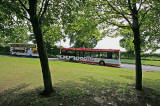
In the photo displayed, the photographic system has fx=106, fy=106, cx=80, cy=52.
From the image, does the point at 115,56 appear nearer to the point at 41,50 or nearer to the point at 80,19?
the point at 80,19

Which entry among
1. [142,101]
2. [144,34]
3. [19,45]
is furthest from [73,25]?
[19,45]

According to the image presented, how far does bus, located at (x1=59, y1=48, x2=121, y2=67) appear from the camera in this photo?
64.5 ft

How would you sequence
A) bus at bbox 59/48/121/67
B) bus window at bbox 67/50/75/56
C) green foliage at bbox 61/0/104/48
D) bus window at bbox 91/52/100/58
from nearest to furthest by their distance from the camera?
green foliage at bbox 61/0/104/48 < bus at bbox 59/48/121/67 < bus window at bbox 91/52/100/58 < bus window at bbox 67/50/75/56

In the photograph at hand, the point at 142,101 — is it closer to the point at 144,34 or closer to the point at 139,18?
the point at 144,34

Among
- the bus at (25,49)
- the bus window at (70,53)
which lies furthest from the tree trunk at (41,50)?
the bus at (25,49)

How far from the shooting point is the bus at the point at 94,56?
64.5 feet

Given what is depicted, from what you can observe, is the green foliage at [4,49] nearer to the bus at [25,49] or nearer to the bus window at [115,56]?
the bus at [25,49]

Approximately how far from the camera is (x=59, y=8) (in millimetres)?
4926

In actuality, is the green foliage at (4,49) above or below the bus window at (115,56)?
above

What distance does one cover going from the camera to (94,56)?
71.7 ft

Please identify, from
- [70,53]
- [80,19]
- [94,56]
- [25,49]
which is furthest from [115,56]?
[25,49]

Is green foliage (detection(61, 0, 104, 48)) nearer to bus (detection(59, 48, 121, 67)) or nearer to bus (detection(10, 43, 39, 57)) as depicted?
bus (detection(59, 48, 121, 67))

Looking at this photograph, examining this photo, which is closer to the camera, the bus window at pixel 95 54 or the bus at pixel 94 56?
the bus at pixel 94 56

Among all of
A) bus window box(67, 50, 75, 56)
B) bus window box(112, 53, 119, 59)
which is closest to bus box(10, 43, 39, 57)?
bus window box(67, 50, 75, 56)
